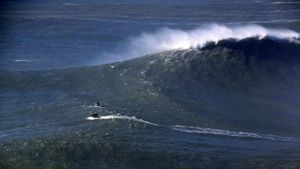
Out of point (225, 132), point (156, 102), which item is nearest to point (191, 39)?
point (156, 102)

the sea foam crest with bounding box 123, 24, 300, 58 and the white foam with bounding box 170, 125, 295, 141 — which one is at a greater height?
the sea foam crest with bounding box 123, 24, 300, 58

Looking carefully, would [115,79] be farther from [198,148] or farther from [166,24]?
[166,24]

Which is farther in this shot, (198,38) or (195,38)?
(195,38)

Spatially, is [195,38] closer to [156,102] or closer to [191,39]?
[191,39]

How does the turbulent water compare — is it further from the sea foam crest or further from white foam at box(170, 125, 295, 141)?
the sea foam crest

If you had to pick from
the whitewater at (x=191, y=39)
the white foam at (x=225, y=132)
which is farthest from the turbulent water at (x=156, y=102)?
the whitewater at (x=191, y=39)

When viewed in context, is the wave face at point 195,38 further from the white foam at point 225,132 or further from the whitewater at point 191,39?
the white foam at point 225,132

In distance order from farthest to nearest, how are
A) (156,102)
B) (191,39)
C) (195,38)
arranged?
1. (195,38)
2. (191,39)
3. (156,102)

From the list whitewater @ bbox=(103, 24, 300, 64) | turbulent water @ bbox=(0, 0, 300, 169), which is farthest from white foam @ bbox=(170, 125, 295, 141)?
whitewater @ bbox=(103, 24, 300, 64)
